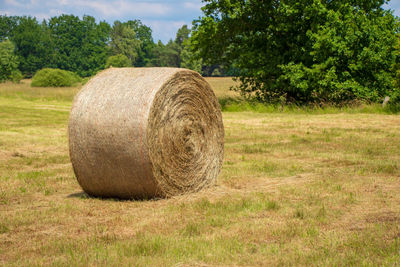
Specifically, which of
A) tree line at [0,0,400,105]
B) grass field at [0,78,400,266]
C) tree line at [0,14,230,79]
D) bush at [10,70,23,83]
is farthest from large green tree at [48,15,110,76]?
grass field at [0,78,400,266]

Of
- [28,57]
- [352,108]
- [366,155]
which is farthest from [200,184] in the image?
[28,57]

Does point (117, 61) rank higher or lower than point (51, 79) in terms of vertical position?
higher

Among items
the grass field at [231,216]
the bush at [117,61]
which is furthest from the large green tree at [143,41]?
the grass field at [231,216]

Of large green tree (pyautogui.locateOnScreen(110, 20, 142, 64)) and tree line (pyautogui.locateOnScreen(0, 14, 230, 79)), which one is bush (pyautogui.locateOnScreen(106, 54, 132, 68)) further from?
large green tree (pyautogui.locateOnScreen(110, 20, 142, 64))

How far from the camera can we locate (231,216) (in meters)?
6.18

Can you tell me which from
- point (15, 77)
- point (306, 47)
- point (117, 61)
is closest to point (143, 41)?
point (117, 61)

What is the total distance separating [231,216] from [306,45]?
778 inches

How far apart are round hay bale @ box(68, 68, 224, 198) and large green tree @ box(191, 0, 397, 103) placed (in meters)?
16.3

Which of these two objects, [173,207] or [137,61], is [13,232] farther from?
[137,61]

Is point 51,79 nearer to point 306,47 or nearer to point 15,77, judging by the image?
point 15,77

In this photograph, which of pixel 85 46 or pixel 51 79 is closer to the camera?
pixel 51 79

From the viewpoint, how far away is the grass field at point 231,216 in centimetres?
475

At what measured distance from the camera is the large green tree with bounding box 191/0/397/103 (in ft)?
76.3

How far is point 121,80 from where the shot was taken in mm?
7496
